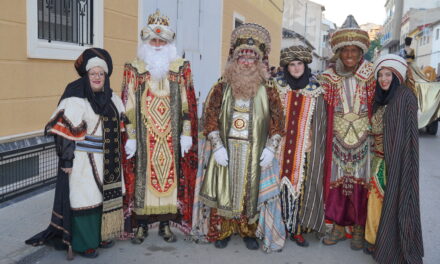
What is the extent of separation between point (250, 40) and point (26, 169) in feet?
9.50

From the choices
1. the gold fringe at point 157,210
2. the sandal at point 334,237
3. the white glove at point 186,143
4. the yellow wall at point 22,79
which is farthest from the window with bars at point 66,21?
the sandal at point 334,237

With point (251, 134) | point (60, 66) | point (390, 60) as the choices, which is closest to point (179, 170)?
point (251, 134)

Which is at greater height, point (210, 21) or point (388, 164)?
point (210, 21)

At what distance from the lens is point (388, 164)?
335 cm

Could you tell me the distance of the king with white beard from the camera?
361 centimetres

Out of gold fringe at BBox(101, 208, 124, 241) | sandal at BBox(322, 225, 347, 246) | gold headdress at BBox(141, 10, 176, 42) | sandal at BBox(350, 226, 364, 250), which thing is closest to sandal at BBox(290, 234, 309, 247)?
sandal at BBox(322, 225, 347, 246)

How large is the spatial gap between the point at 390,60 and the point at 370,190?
3.65ft

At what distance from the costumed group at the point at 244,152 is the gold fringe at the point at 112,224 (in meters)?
0.01

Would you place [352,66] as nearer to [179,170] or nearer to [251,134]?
[251,134]

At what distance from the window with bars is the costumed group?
202 centimetres

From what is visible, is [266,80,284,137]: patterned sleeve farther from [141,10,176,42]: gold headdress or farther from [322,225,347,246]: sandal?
[322,225,347,246]: sandal

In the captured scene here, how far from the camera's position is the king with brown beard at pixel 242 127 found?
352 centimetres

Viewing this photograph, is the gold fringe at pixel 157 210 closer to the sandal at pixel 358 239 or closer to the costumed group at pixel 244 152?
the costumed group at pixel 244 152

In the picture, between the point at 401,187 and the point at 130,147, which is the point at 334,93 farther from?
the point at 130,147
